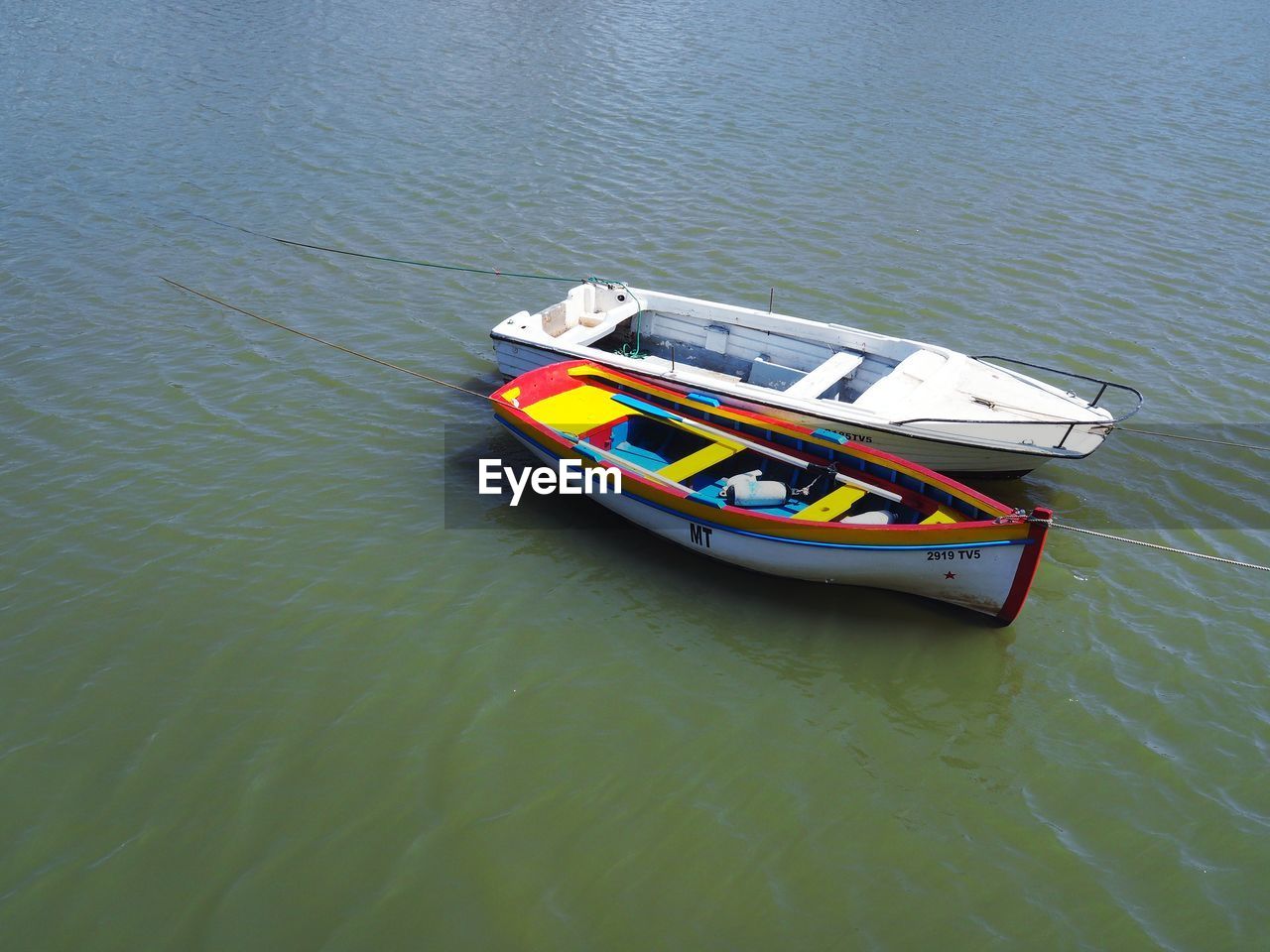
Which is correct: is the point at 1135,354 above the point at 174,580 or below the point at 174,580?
above

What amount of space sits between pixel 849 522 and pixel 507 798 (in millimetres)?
5453

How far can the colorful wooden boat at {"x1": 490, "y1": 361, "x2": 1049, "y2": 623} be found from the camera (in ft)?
39.3

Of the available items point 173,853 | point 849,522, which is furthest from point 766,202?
point 173,853

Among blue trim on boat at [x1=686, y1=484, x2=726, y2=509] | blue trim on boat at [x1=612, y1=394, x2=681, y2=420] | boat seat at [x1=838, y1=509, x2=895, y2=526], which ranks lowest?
boat seat at [x1=838, y1=509, x2=895, y2=526]

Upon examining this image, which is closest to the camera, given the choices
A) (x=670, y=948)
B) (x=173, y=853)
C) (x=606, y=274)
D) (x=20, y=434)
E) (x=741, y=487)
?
(x=670, y=948)

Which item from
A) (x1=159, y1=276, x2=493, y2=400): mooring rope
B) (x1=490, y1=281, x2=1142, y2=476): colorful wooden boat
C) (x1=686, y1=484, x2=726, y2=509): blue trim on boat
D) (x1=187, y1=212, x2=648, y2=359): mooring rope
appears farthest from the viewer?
(x1=187, y1=212, x2=648, y2=359): mooring rope

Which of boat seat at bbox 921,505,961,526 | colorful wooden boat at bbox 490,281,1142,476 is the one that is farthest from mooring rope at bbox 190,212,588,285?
boat seat at bbox 921,505,961,526

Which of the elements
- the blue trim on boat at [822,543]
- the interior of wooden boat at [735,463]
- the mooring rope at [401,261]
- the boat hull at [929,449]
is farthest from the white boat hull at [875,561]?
the mooring rope at [401,261]

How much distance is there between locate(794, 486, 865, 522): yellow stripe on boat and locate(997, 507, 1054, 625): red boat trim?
2433 mm

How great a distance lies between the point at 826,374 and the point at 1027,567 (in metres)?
5.00

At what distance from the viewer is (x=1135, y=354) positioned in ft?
61.8

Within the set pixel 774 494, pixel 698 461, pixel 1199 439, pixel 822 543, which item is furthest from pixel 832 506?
pixel 1199 439

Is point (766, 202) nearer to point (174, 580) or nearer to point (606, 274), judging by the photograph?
point (606, 274)

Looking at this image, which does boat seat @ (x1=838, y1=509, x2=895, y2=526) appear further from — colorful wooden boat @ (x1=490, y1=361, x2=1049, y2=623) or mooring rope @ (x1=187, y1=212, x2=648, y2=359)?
mooring rope @ (x1=187, y1=212, x2=648, y2=359)
